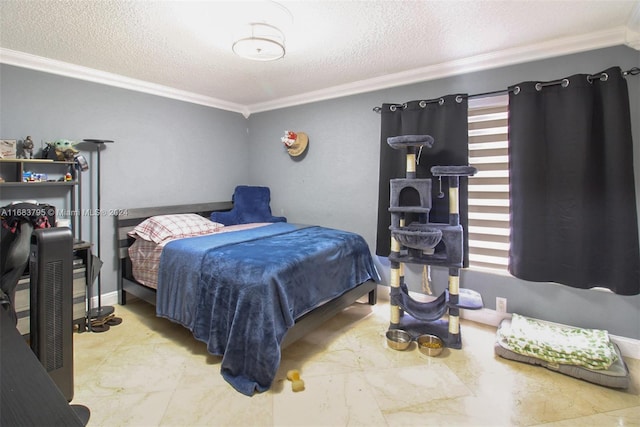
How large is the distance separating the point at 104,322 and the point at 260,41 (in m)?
2.62

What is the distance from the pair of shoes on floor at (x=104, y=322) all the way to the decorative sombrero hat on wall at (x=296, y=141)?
98.8 inches

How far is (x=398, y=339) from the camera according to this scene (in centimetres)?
259

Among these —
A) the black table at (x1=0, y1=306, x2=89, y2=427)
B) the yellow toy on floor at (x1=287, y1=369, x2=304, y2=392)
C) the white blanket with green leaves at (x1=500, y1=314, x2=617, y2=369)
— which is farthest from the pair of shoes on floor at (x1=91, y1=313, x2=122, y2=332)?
the white blanket with green leaves at (x1=500, y1=314, x2=617, y2=369)

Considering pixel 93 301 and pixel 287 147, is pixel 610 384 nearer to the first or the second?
pixel 287 147

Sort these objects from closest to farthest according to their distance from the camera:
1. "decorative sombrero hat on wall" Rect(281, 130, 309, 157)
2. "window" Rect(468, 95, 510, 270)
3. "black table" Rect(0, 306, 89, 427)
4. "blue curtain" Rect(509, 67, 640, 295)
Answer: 1. "black table" Rect(0, 306, 89, 427)
2. "blue curtain" Rect(509, 67, 640, 295)
3. "window" Rect(468, 95, 510, 270)
4. "decorative sombrero hat on wall" Rect(281, 130, 309, 157)

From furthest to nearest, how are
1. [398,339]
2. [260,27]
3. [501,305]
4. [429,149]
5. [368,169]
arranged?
1. [368,169]
2. [429,149]
3. [501,305]
4. [398,339]
5. [260,27]

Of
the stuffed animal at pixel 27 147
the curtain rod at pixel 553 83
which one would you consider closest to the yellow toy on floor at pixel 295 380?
the curtain rod at pixel 553 83

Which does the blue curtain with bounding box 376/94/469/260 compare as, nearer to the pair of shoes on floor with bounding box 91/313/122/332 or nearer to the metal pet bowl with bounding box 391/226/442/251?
the metal pet bowl with bounding box 391/226/442/251

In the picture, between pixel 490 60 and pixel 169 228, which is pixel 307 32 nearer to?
pixel 490 60

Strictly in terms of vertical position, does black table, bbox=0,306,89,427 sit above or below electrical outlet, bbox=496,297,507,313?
above

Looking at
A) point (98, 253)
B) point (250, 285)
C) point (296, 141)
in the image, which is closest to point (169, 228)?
point (98, 253)

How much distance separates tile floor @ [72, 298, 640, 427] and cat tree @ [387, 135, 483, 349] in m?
0.27

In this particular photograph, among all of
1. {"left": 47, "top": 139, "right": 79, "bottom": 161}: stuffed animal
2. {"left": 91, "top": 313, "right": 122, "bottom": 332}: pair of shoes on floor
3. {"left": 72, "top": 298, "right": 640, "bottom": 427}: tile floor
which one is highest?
{"left": 47, "top": 139, "right": 79, "bottom": 161}: stuffed animal

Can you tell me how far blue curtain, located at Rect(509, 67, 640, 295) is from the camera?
2.28 meters
